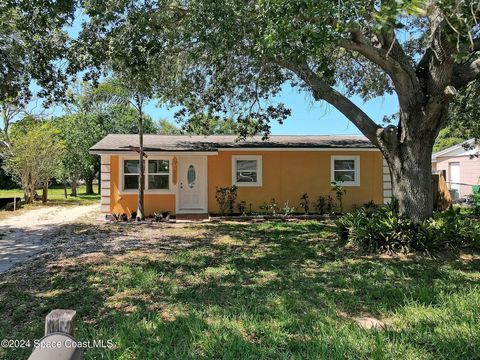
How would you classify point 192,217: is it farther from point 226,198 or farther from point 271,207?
point 271,207

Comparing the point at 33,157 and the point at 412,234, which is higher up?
the point at 33,157

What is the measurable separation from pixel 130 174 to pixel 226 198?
3743 mm

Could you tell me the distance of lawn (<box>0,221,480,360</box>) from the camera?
3646 mm

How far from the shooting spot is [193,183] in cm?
1470

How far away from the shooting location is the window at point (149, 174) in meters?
14.2

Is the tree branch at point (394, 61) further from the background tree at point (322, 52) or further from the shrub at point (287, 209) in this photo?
the shrub at point (287, 209)

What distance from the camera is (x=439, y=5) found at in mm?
3914

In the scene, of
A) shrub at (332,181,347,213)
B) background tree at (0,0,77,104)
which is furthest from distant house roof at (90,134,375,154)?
background tree at (0,0,77,104)

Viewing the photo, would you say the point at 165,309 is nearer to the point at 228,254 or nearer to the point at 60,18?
the point at 228,254

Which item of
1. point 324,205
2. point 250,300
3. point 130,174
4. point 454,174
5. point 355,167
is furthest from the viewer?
point 454,174

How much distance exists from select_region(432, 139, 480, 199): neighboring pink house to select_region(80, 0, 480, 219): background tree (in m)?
13.2

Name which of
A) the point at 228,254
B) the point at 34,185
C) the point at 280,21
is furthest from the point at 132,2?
the point at 34,185

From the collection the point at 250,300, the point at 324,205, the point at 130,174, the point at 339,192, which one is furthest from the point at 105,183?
the point at 250,300

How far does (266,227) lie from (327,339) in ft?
26.4
